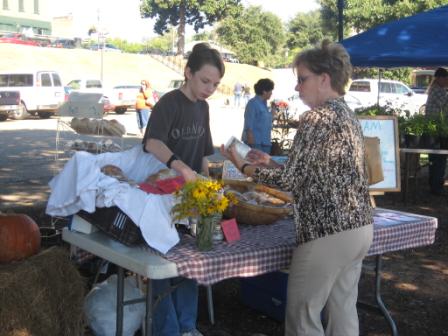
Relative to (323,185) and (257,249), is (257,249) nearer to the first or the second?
(257,249)

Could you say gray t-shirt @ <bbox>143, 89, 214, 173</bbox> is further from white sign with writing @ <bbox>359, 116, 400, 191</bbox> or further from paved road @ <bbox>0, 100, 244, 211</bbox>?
paved road @ <bbox>0, 100, 244, 211</bbox>

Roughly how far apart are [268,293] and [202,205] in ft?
5.91

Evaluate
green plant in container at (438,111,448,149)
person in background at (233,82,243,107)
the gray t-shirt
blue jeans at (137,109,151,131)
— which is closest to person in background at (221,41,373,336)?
the gray t-shirt

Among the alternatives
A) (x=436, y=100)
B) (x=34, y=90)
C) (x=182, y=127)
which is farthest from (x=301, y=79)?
(x=34, y=90)

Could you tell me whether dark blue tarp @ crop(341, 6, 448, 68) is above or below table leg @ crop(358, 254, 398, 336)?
above

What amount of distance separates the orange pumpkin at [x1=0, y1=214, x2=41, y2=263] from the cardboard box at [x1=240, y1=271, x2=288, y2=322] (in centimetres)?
153

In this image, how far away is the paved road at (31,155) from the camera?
8.62 meters

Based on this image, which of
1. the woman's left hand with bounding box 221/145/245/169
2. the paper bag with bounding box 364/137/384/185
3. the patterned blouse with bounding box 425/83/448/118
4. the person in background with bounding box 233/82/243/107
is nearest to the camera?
the woman's left hand with bounding box 221/145/245/169

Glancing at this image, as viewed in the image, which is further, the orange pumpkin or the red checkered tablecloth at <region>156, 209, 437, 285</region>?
the orange pumpkin

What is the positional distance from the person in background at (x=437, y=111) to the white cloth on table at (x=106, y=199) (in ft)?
23.1

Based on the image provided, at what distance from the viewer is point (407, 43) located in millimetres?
8188

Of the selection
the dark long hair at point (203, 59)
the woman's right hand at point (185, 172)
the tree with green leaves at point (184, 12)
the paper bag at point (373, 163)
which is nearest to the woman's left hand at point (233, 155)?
the woman's right hand at point (185, 172)

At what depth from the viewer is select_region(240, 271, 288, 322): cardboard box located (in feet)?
13.7

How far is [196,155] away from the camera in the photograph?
3.52 metres
